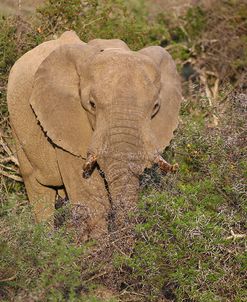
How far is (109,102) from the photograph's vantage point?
272 inches

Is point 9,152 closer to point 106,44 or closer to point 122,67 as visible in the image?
point 106,44

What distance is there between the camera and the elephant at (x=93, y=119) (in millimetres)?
6727

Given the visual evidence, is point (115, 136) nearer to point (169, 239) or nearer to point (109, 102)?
point (109, 102)

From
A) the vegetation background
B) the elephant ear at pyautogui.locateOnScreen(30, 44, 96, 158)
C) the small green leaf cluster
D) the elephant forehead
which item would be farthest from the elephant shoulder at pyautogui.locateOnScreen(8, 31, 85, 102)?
the small green leaf cluster

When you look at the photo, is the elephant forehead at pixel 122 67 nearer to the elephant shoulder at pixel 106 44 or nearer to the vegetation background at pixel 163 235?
the elephant shoulder at pixel 106 44

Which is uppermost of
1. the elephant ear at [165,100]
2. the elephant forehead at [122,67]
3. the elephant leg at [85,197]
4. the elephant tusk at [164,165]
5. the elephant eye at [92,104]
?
the elephant forehead at [122,67]

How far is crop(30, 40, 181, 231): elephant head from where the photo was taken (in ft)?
22.0

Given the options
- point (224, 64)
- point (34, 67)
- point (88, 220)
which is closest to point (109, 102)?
point (88, 220)

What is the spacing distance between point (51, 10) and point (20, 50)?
0.55 m

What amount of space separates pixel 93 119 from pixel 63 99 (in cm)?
35

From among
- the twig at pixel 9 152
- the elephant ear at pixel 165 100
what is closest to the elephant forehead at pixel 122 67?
the elephant ear at pixel 165 100

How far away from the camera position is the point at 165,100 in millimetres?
7590

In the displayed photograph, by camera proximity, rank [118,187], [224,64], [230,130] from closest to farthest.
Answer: [118,187] → [230,130] → [224,64]

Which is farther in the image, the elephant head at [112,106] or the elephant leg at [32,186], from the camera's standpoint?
the elephant leg at [32,186]
